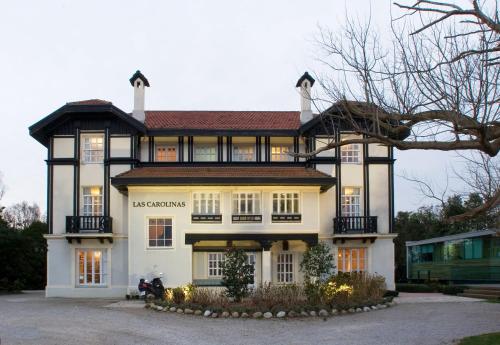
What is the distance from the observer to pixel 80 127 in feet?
99.4

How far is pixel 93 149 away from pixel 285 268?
1083 centimetres

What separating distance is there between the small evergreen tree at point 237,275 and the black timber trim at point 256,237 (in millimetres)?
5287

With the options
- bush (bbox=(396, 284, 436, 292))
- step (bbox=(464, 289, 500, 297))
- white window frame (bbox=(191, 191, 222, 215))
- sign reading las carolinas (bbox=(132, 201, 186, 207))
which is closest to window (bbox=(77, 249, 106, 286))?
sign reading las carolinas (bbox=(132, 201, 186, 207))

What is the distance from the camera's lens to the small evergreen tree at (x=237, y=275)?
875 inches

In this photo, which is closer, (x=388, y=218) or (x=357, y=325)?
(x=357, y=325)

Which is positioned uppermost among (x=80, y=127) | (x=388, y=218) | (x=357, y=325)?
(x=80, y=127)

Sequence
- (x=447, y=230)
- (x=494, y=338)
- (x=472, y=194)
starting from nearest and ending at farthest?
(x=494, y=338), (x=472, y=194), (x=447, y=230)

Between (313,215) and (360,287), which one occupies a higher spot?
(313,215)

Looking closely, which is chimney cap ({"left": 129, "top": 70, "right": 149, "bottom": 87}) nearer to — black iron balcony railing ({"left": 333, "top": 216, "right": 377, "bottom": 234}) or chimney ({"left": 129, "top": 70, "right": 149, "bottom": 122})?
chimney ({"left": 129, "top": 70, "right": 149, "bottom": 122})

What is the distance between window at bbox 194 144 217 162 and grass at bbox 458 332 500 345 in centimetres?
1866

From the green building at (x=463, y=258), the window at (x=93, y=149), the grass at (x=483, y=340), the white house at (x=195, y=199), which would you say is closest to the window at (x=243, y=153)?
the white house at (x=195, y=199)

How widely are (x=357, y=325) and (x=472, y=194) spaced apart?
5350 mm

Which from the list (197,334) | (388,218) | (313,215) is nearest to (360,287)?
(313,215)

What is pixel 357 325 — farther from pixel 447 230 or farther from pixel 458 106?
pixel 447 230
